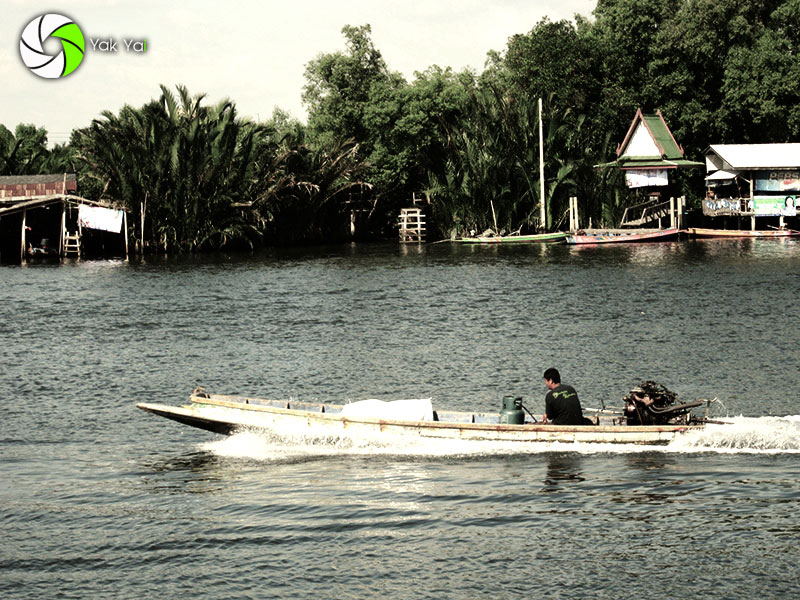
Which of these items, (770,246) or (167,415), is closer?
(167,415)

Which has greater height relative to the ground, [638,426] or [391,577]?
[638,426]

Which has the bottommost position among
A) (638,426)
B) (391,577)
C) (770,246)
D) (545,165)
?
(391,577)

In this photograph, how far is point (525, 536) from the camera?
1750cm

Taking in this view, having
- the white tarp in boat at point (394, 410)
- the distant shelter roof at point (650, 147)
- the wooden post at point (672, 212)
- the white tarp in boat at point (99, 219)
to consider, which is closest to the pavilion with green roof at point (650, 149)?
the distant shelter roof at point (650, 147)

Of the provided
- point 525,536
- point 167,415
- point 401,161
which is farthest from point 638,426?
point 401,161

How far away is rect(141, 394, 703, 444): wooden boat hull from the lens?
21.0 metres

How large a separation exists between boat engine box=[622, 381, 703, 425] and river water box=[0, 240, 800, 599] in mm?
598

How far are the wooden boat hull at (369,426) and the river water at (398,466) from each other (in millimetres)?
355

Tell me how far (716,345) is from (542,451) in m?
14.2

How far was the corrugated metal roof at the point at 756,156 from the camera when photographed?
7144cm

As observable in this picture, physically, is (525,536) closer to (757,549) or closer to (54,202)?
(757,549)

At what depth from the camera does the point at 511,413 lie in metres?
21.5

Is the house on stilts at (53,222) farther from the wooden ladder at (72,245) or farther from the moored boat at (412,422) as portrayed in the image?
the moored boat at (412,422)

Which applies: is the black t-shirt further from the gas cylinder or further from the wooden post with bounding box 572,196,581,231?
the wooden post with bounding box 572,196,581,231
